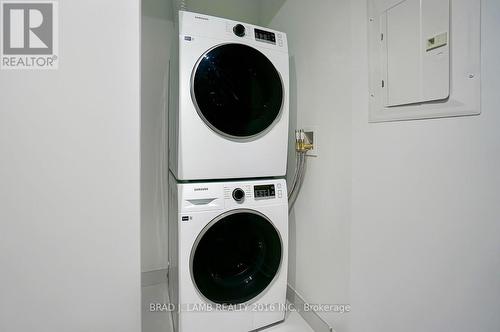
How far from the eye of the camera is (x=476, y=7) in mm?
648

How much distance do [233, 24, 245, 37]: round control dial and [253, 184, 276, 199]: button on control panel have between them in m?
0.80

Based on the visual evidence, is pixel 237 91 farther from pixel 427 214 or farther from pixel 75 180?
pixel 427 214

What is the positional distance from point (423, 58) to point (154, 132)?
63.2 inches

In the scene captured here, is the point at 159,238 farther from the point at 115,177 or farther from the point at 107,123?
the point at 107,123

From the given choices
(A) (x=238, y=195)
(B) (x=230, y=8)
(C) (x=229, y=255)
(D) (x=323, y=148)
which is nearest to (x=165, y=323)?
(C) (x=229, y=255)

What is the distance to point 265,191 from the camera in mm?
1235

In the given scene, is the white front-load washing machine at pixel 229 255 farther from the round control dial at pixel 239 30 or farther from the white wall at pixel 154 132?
the round control dial at pixel 239 30

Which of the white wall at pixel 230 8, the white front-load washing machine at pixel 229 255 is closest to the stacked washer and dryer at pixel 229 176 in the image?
the white front-load washing machine at pixel 229 255

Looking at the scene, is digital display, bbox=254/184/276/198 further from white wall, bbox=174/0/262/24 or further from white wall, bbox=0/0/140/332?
white wall, bbox=174/0/262/24

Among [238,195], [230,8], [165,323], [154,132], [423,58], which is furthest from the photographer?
[230,8]

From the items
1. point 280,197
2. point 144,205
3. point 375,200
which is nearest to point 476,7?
point 375,200

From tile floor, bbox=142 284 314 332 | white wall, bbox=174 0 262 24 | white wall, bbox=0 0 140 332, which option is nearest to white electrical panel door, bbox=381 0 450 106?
white wall, bbox=0 0 140 332

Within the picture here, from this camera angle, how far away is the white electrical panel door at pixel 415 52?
0.72m

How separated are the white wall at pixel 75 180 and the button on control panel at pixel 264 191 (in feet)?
1.91
